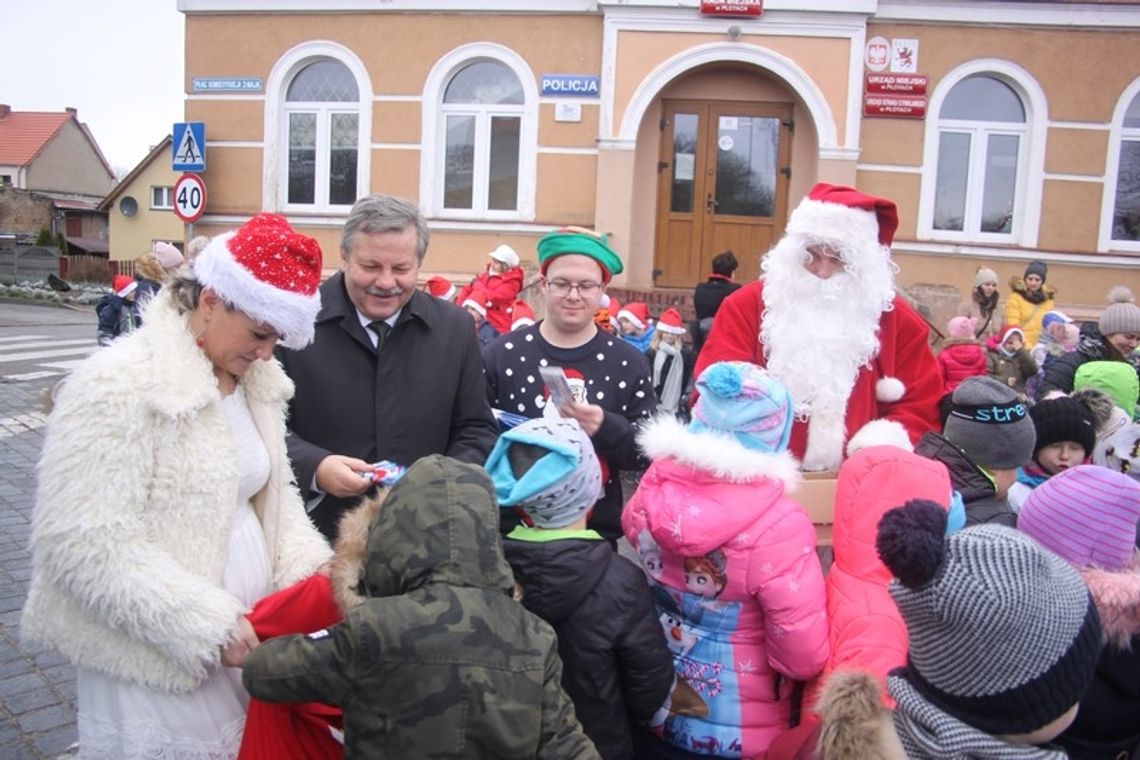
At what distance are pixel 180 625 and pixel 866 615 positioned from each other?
65.0 inches

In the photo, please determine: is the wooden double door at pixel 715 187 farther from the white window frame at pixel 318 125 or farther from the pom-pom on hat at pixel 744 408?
the pom-pom on hat at pixel 744 408

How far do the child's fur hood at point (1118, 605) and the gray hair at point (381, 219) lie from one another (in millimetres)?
2088

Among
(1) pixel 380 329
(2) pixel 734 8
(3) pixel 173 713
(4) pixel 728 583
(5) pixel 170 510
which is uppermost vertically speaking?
(2) pixel 734 8

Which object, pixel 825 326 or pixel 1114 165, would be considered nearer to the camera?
pixel 825 326

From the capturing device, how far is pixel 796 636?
2275 mm

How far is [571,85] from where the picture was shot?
12992mm

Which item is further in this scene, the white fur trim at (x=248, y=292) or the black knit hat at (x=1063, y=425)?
the black knit hat at (x=1063, y=425)

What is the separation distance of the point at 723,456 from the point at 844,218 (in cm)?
153

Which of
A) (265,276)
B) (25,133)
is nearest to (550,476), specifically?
(265,276)

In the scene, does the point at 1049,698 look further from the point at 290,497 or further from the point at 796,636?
the point at 290,497

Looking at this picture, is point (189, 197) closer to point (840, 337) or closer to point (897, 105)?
point (897, 105)

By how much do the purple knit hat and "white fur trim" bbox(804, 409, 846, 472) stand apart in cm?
107

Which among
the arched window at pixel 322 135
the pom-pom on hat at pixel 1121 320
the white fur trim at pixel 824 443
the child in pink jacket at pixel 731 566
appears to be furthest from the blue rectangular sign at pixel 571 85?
the child in pink jacket at pixel 731 566

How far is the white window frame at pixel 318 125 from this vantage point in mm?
13539
